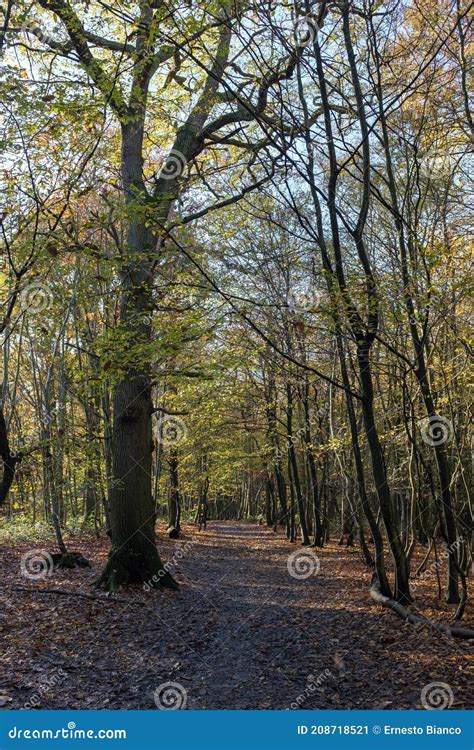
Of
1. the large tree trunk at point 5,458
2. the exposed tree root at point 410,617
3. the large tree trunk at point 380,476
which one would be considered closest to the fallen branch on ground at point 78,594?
the exposed tree root at point 410,617

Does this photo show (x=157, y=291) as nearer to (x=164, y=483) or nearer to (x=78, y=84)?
(x=78, y=84)

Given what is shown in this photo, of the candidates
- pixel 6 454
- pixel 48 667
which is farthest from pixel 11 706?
pixel 6 454

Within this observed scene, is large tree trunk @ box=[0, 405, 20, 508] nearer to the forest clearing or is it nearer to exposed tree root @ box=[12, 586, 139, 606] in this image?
the forest clearing

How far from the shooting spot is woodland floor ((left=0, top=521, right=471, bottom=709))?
5.01 m

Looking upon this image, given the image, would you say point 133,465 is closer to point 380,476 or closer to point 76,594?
point 76,594

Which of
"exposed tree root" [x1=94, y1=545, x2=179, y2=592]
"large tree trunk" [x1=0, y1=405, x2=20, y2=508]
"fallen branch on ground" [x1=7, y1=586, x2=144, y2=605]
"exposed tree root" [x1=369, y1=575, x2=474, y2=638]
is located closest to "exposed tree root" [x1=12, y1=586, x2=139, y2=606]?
"fallen branch on ground" [x1=7, y1=586, x2=144, y2=605]

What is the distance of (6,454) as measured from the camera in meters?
4.57

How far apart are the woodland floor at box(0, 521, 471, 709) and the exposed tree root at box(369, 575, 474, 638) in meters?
0.14

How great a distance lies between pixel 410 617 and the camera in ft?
24.6

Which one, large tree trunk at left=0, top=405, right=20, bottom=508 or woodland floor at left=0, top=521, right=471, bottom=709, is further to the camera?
woodland floor at left=0, top=521, right=471, bottom=709

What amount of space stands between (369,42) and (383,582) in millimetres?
8029

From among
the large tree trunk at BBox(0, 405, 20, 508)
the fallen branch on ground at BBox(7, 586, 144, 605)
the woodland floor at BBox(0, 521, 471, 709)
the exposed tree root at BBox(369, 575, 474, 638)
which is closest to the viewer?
the large tree trunk at BBox(0, 405, 20, 508)

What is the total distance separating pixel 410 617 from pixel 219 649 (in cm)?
274

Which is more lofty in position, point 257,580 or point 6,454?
point 6,454
